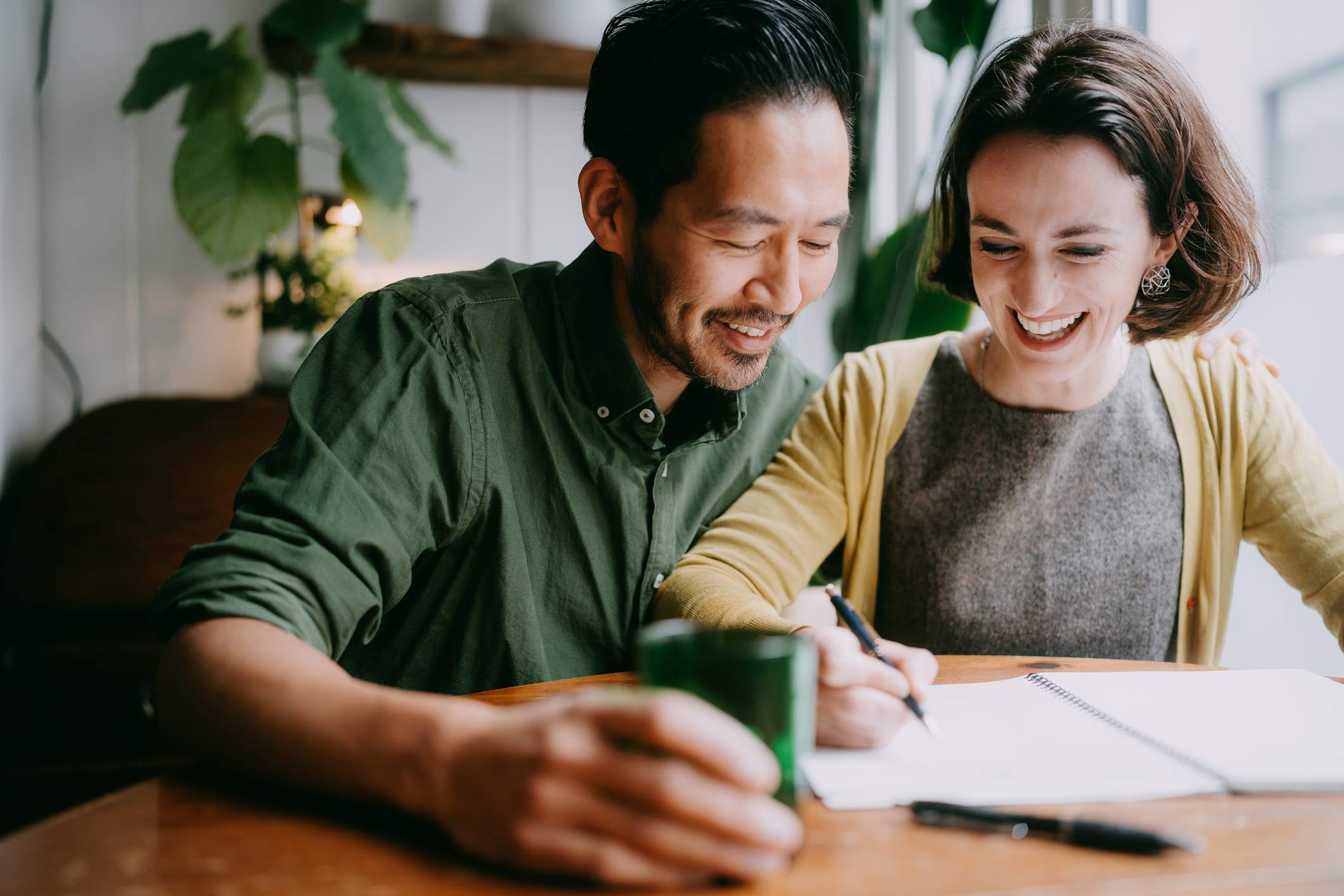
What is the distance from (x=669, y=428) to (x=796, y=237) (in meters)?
0.33

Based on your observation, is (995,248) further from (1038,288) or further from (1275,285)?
(1275,285)

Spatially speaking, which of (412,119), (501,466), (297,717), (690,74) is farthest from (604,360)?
(412,119)

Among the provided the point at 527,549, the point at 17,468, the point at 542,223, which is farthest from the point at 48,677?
the point at 542,223

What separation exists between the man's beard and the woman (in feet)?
0.68

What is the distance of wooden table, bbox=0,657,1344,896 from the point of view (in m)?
0.53

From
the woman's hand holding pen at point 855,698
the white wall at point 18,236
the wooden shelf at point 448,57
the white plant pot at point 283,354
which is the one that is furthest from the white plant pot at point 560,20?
the woman's hand holding pen at point 855,698

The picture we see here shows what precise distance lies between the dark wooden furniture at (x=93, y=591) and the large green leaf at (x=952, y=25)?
1.71m

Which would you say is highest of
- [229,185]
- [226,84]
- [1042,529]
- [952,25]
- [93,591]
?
[952,25]

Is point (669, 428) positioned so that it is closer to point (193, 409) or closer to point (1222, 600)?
point (1222, 600)

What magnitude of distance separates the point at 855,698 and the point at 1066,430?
0.76 meters

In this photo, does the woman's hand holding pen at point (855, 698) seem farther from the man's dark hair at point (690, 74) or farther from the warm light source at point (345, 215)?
the warm light source at point (345, 215)

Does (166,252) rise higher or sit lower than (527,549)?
higher

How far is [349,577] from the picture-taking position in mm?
901

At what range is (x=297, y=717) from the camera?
2.14ft
